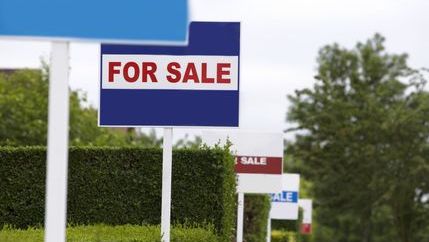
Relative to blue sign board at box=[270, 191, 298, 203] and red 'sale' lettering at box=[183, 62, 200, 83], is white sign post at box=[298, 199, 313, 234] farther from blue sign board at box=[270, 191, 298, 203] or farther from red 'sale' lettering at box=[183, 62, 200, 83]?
red 'sale' lettering at box=[183, 62, 200, 83]

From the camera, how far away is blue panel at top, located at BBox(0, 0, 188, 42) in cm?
698

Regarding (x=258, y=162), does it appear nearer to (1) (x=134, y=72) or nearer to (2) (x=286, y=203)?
(1) (x=134, y=72)

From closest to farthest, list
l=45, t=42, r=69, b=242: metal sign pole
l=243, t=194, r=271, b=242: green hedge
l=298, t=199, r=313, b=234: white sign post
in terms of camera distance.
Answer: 1. l=45, t=42, r=69, b=242: metal sign pole
2. l=243, t=194, r=271, b=242: green hedge
3. l=298, t=199, r=313, b=234: white sign post

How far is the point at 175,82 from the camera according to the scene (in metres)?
13.1

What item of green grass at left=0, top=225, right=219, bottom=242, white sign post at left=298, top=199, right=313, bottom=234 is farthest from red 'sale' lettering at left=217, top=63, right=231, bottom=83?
white sign post at left=298, top=199, right=313, bottom=234

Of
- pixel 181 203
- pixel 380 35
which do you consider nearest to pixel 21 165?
pixel 181 203

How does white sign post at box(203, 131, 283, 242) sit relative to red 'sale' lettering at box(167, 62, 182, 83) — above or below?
below

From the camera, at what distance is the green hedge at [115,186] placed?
17.4 meters

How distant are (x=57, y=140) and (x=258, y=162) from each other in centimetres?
1523

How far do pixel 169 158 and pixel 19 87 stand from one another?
162 feet

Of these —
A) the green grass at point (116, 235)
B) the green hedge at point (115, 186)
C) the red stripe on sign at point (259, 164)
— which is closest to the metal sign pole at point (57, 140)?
the green grass at point (116, 235)

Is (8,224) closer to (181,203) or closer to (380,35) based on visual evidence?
(181,203)

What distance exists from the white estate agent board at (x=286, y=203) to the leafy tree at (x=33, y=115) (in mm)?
16657

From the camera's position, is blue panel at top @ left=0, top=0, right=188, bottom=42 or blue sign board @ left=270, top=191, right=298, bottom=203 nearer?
blue panel at top @ left=0, top=0, right=188, bottom=42
